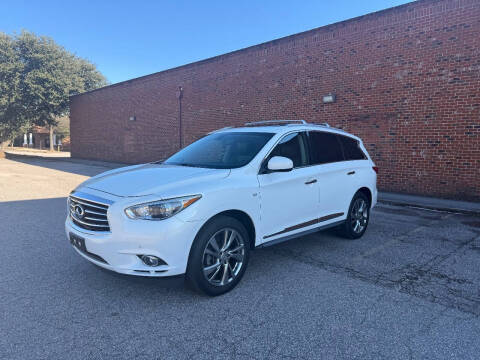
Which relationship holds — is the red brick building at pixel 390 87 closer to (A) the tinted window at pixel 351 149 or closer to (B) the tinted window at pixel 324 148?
(A) the tinted window at pixel 351 149

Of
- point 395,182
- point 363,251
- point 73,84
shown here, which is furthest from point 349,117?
point 73,84

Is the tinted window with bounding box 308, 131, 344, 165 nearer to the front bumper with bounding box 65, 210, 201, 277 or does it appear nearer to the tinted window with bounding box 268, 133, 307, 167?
the tinted window with bounding box 268, 133, 307, 167

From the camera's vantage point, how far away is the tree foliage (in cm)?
2508

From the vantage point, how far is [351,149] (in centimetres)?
534

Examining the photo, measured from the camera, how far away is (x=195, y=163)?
409 cm

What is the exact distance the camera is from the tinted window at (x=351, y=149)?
518cm

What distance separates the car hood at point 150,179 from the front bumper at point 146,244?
1.03 ft

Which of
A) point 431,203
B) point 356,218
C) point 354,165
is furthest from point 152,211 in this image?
point 431,203

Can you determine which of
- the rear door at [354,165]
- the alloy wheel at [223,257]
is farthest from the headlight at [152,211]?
the rear door at [354,165]

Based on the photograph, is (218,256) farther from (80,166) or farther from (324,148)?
(80,166)

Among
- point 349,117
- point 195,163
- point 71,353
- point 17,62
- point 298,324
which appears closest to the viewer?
point 71,353

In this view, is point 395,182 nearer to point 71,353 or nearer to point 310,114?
point 310,114

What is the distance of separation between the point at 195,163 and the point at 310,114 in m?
8.87

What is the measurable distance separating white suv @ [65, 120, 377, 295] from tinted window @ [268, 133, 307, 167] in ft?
0.04
